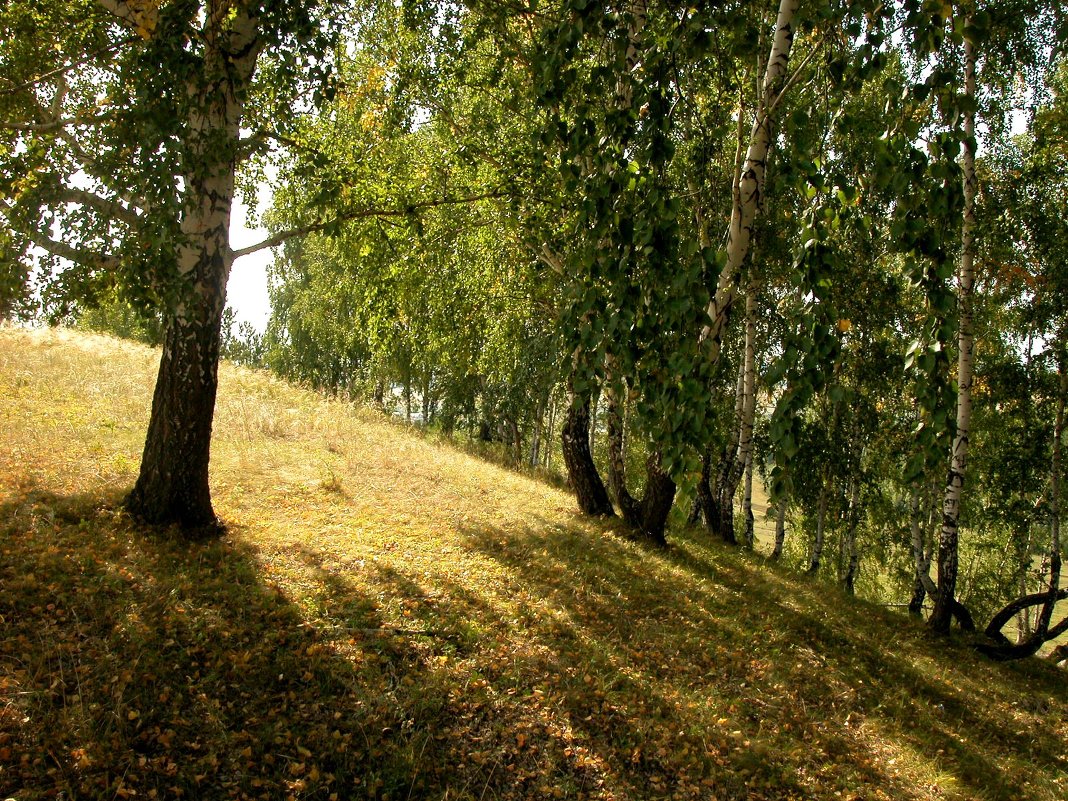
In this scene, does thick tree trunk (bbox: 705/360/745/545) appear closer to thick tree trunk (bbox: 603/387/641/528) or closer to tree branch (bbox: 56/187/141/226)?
thick tree trunk (bbox: 603/387/641/528)

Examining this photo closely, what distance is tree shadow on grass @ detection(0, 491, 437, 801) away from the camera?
12.0 feet

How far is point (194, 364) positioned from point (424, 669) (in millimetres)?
3770

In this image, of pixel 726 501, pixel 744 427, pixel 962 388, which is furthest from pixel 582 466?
pixel 962 388

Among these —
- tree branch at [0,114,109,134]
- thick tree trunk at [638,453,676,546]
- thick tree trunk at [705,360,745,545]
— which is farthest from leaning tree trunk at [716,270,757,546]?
tree branch at [0,114,109,134]

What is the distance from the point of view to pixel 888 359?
13.1 metres

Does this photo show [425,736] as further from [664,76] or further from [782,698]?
[664,76]

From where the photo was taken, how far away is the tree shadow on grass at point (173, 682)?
365cm

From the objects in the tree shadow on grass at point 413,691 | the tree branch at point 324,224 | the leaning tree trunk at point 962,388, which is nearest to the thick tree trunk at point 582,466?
the tree shadow on grass at point 413,691

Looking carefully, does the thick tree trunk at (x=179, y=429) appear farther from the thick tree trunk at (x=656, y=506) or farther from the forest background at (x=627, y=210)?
the thick tree trunk at (x=656, y=506)

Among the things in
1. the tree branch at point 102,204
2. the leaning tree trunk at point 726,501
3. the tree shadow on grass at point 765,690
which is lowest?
the tree shadow on grass at point 765,690

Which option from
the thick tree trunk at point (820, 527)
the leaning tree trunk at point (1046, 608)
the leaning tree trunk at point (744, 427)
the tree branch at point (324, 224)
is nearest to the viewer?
the tree branch at point (324, 224)

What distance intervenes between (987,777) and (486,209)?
367 inches

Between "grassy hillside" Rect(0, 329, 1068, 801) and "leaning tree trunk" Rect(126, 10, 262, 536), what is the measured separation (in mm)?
411

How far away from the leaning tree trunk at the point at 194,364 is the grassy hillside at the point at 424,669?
411 mm
